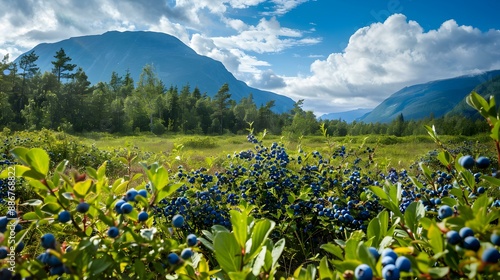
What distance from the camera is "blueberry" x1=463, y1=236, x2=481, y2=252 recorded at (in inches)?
29.1

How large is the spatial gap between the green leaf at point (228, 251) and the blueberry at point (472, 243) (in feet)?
1.84

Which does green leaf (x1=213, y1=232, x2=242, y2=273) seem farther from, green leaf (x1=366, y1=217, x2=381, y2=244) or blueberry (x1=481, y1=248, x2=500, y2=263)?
blueberry (x1=481, y1=248, x2=500, y2=263)

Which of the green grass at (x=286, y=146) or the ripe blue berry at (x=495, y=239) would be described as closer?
the ripe blue berry at (x=495, y=239)

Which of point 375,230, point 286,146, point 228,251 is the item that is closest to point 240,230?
point 228,251

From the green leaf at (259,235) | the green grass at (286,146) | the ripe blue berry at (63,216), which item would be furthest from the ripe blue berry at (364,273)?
the green grass at (286,146)

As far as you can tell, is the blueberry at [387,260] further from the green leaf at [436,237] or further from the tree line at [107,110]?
the tree line at [107,110]

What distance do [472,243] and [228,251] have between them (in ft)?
1.96

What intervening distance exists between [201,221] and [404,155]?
14.3 m

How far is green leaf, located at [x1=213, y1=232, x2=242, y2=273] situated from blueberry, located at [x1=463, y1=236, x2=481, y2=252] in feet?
1.84

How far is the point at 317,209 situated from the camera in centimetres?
274

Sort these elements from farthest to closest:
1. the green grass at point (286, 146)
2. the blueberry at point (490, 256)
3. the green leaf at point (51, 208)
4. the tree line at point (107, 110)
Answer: the tree line at point (107, 110) < the green grass at point (286, 146) < the green leaf at point (51, 208) < the blueberry at point (490, 256)

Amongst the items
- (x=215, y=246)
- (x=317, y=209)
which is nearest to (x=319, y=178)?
(x=317, y=209)

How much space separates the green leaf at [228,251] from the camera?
0.88 metres

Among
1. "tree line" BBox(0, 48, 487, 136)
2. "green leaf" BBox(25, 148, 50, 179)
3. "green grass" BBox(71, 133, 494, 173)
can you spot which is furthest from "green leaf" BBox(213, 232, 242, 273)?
"tree line" BBox(0, 48, 487, 136)
